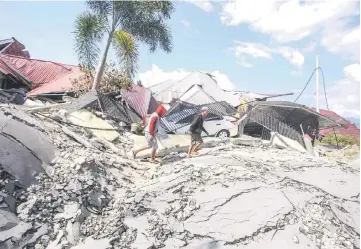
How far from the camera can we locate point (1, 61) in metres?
18.1

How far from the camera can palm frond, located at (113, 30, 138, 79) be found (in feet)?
45.8

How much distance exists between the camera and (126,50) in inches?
554

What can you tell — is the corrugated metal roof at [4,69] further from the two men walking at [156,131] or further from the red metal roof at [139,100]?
the two men walking at [156,131]

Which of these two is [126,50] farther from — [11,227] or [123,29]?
[11,227]

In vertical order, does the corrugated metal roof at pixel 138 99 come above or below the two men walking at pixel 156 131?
above

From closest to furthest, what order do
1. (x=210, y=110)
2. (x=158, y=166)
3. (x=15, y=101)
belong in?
(x=158, y=166) < (x=15, y=101) < (x=210, y=110)

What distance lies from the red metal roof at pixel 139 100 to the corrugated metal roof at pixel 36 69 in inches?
236

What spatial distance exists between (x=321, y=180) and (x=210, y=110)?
26.0ft

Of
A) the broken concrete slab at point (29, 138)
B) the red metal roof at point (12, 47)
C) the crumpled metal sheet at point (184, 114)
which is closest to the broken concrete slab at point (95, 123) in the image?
the crumpled metal sheet at point (184, 114)

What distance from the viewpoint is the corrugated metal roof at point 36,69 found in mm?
19531

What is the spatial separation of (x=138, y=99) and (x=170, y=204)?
429 inches

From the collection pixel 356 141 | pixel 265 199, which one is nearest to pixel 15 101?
pixel 265 199

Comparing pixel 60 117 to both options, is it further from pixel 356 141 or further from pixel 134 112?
pixel 356 141

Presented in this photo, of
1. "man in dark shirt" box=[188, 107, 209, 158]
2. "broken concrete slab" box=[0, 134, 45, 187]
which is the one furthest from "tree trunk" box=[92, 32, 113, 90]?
"broken concrete slab" box=[0, 134, 45, 187]
